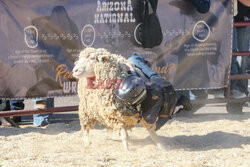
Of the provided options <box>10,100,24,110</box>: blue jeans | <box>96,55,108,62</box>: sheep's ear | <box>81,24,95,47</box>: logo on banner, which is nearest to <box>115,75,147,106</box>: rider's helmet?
<box>96,55,108,62</box>: sheep's ear

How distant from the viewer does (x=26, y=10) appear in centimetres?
455

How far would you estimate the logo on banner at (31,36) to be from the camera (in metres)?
4.57

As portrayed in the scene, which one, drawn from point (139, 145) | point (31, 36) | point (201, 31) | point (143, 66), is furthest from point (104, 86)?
point (201, 31)

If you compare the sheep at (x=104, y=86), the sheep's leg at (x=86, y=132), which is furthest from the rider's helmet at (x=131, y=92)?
the sheep's leg at (x=86, y=132)

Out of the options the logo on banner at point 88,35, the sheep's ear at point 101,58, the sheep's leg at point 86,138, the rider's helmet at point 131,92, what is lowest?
the sheep's leg at point 86,138

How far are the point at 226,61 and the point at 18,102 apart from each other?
9.60 ft

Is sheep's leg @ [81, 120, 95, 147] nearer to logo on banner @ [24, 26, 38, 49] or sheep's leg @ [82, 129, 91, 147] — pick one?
sheep's leg @ [82, 129, 91, 147]

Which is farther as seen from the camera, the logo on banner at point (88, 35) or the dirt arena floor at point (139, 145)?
the logo on banner at point (88, 35)

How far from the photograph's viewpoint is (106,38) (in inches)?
188

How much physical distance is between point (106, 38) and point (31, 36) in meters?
0.92

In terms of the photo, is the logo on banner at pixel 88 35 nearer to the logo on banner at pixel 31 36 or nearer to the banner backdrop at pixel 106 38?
the banner backdrop at pixel 106 38

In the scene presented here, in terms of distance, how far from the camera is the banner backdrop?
180 inches

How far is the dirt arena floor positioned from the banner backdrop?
53cm

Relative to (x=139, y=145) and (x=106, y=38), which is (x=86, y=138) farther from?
(x=106, y=38)
